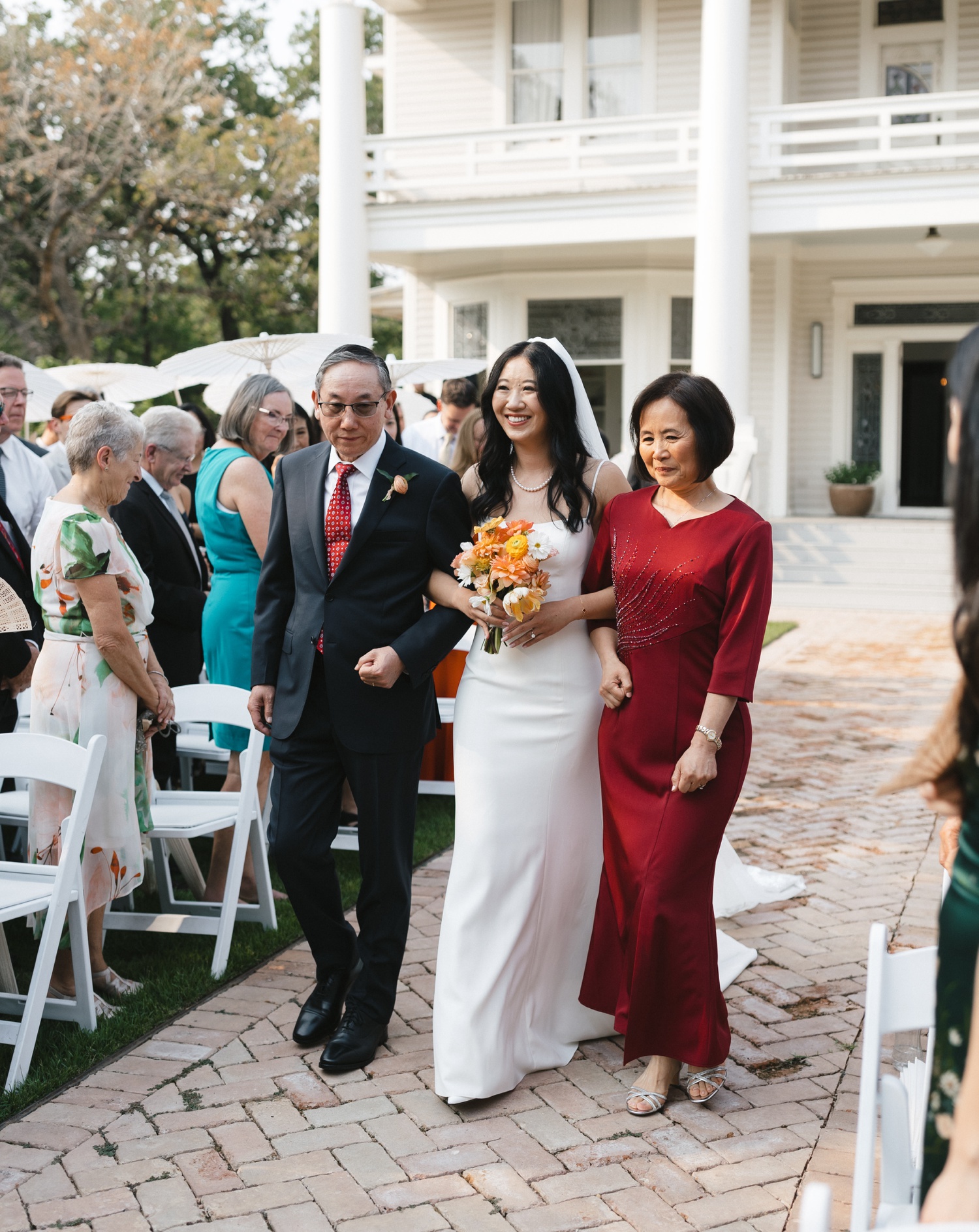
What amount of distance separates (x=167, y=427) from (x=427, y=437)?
476cm

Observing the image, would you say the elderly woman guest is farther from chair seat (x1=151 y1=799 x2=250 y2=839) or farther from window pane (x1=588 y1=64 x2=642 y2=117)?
window pane (x1=588 y1=64 x2=642 y2=117)

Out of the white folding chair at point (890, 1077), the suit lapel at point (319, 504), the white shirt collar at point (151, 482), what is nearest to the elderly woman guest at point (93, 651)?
the suit lapel at point (319, 504)

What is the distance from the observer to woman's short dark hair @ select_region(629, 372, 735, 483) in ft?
12.5

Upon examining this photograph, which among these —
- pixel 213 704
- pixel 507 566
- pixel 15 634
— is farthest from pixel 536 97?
pixel 507 566

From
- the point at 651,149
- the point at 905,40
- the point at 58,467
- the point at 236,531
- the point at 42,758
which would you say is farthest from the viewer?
the point at 905,40

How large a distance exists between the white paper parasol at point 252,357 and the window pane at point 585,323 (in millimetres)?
10617

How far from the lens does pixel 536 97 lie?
19.8 metres

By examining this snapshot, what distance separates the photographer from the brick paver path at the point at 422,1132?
11.0ft

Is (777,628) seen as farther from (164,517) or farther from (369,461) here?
(369,461)

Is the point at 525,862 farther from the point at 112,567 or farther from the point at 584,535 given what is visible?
the point at 112,567

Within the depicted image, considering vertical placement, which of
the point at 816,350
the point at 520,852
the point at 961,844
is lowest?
the point at 520,852

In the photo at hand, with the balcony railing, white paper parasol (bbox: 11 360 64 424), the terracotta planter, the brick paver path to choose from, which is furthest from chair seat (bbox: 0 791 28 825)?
the terracotta planter

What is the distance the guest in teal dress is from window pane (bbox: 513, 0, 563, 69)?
15.8 meters

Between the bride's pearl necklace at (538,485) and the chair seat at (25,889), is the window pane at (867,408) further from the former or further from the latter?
the chair seat at (25,889)
